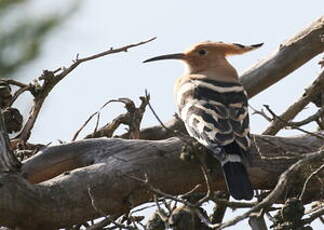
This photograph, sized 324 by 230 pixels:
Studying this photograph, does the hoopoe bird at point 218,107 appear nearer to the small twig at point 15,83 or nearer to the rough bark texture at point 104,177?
the rough bark texture at point 104,177

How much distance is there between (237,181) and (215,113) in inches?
31.7

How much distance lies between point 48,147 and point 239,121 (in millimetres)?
1022

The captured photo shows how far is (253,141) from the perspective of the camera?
210 inches

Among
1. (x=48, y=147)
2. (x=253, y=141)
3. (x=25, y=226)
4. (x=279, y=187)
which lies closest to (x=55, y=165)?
(x=48, y=147)

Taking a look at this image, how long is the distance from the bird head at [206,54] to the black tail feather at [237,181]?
6.79 feet

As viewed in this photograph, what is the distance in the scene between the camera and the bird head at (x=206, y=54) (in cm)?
718

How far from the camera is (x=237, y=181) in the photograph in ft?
16.4

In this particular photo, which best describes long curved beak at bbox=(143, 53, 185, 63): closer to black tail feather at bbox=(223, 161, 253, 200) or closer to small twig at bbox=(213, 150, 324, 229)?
black tail feather at bbox=(223, 161, 253, 200)

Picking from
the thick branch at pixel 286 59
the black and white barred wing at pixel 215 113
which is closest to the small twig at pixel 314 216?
the black and white barred wing at pixel 215 113

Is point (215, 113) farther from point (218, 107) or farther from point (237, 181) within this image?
point (237, 181)

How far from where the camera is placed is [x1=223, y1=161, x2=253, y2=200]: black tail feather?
4.97 metres

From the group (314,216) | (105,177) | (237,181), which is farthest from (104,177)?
(314,216)

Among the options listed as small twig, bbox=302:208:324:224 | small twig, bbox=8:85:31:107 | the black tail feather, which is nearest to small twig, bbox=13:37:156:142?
small twig, bbox=8:85:31:107

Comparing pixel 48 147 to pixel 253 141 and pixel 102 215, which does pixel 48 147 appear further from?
pixel 253 141
